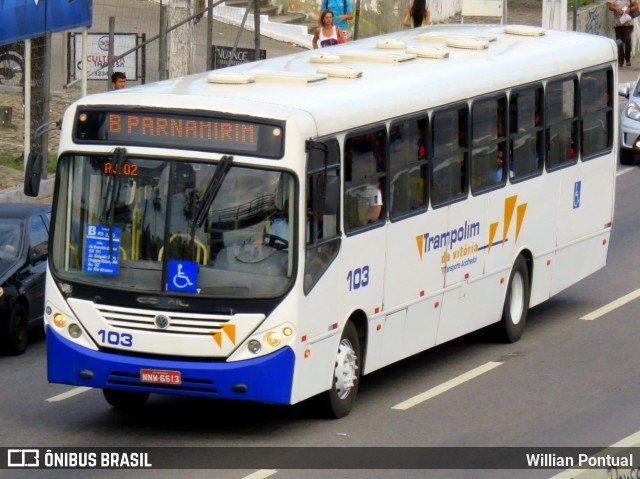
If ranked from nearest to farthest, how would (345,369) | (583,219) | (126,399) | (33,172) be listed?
(345,369) < (126,399) < (33,172) < (583,219)

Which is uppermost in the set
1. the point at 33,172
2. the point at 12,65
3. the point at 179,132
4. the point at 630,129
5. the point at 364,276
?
the point at 179,132

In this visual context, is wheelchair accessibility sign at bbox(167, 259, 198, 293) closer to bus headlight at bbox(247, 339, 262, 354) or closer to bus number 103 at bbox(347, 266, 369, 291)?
bus headlight at bbox(247, 339, 262, 354)

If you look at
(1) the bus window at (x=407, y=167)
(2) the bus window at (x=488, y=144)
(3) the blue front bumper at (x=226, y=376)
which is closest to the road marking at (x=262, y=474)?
(3) the blue front bumper at (x=226, y=376)

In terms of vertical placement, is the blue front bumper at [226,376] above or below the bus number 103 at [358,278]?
below

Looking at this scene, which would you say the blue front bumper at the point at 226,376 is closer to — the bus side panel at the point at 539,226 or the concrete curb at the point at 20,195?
the bus side panel at the point at 539,226

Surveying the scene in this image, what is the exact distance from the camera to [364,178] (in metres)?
13.4

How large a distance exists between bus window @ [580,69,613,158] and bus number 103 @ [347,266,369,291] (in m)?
5.21

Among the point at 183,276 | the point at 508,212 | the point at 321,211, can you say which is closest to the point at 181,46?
the point at 508,212

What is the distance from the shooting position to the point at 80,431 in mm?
12945

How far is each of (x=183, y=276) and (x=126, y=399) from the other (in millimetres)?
1804

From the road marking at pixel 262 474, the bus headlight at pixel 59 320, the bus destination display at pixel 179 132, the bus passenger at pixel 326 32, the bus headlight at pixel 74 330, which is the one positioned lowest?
the road marking at pixel 262 474

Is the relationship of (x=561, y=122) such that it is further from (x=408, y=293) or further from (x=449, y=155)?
(x=408, y=293)

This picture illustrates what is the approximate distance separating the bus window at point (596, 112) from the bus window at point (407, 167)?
3.87m

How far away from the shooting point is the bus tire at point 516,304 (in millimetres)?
16406
